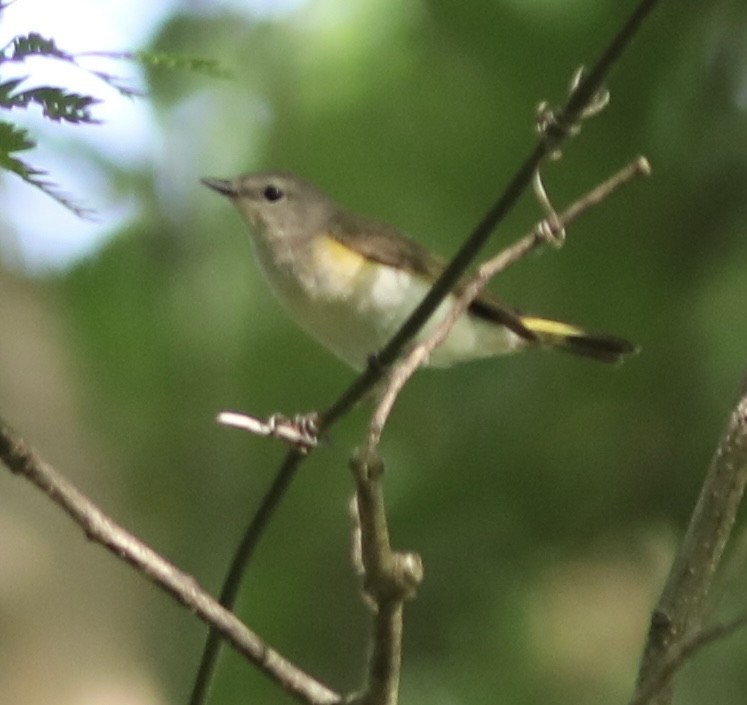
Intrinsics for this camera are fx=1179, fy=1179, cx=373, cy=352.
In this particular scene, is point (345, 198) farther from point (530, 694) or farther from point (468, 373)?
point (530, 694)

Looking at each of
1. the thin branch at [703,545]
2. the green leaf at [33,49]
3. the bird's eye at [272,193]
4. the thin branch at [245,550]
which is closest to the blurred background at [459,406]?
the bird's eye at [272,193]

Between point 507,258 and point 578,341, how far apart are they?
0.81m

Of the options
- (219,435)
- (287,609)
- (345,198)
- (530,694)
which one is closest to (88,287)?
(219,435)

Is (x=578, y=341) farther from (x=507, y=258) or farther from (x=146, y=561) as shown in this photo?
(x=146, y=561)

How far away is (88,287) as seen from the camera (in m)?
2.09

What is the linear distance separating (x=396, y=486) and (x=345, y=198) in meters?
0.52

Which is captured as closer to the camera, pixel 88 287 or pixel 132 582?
pixel 132 582

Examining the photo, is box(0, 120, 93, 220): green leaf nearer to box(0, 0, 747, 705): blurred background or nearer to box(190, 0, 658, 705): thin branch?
box(190, 0, 658, 705): thin branch

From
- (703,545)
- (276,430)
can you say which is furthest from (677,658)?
(276,430)

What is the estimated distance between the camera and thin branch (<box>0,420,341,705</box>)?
2.04ft

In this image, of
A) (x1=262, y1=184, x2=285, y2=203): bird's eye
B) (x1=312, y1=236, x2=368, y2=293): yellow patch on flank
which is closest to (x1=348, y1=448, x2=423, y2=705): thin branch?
(x1=312, y1=236, x2=368, y2=293): yellow patch on flank

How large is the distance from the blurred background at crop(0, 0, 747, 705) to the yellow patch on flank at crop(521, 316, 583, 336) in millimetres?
195

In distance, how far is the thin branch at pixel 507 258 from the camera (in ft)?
2.12

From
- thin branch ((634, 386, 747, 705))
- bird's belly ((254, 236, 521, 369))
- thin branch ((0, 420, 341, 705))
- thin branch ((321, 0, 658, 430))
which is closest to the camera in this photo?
thin branch ((321, 0, 658, 430))
